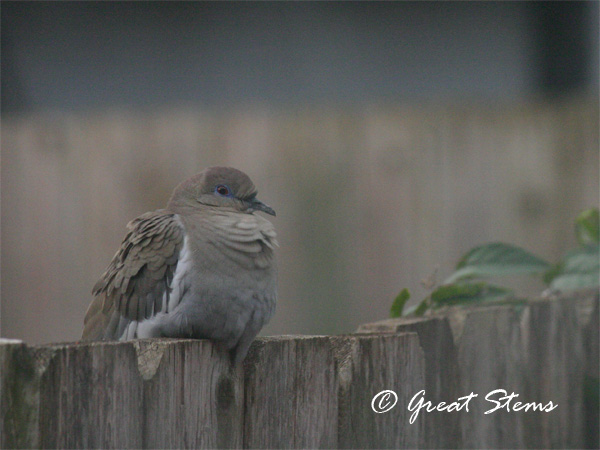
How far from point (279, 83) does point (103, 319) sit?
5.64 meters

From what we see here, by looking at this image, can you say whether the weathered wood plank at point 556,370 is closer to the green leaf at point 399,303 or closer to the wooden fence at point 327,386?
the wooden fence at point 327,386

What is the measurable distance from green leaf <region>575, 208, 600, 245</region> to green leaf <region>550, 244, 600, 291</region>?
0.04 m

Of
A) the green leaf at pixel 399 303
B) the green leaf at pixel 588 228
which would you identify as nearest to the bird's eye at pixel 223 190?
the green leaf at pixel 399 303

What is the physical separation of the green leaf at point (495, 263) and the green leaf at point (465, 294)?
45 mm

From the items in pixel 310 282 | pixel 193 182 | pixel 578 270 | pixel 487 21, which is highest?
pixel 487 21

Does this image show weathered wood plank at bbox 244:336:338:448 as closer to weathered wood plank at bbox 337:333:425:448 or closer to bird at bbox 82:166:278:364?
weathered wood plank at bbox 337:333:425:448

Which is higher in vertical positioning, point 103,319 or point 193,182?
point 193,182

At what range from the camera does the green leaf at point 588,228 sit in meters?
3.74

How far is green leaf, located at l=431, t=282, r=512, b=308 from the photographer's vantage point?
11.1ft

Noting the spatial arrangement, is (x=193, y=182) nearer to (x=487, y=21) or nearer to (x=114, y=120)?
(x=114, y=120)

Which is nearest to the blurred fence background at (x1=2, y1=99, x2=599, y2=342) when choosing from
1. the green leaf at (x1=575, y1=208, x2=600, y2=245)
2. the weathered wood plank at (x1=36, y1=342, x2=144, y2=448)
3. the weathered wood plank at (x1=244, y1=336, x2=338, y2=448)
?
the green leaf at (x1=575, y1=208, x2=600, y2=245)

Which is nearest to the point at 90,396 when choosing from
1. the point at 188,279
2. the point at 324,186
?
the point at 188,279

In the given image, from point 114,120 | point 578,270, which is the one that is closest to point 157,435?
point 578,270

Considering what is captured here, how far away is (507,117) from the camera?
20.3ft
